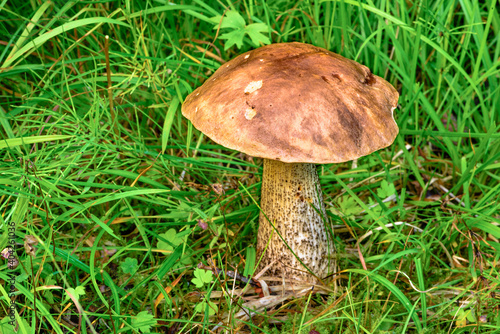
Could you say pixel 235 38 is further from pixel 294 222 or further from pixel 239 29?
pixel 294 222

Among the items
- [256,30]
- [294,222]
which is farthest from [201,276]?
[256,30]

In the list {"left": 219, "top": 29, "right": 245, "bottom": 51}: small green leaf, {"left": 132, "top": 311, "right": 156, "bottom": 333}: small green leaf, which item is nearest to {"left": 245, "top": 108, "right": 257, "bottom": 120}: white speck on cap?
{"left": 219, "top": 29, "right": 245, "bottom": 51}: small green leaf

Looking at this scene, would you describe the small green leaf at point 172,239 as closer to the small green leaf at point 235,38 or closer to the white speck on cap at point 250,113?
the white speck on cap at point 250,113

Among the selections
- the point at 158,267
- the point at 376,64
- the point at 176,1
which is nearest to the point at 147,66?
the point at 176,1

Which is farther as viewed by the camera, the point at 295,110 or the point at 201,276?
the point at 201,276

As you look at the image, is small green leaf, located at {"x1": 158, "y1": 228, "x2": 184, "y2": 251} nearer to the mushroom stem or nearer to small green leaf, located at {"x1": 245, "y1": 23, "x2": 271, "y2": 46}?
the mushroom stem

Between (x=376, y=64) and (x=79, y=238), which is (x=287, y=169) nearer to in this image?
(x=376, y=64)

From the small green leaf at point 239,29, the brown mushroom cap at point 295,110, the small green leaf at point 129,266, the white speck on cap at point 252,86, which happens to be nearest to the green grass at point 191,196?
the small green leaf at point 129,266
